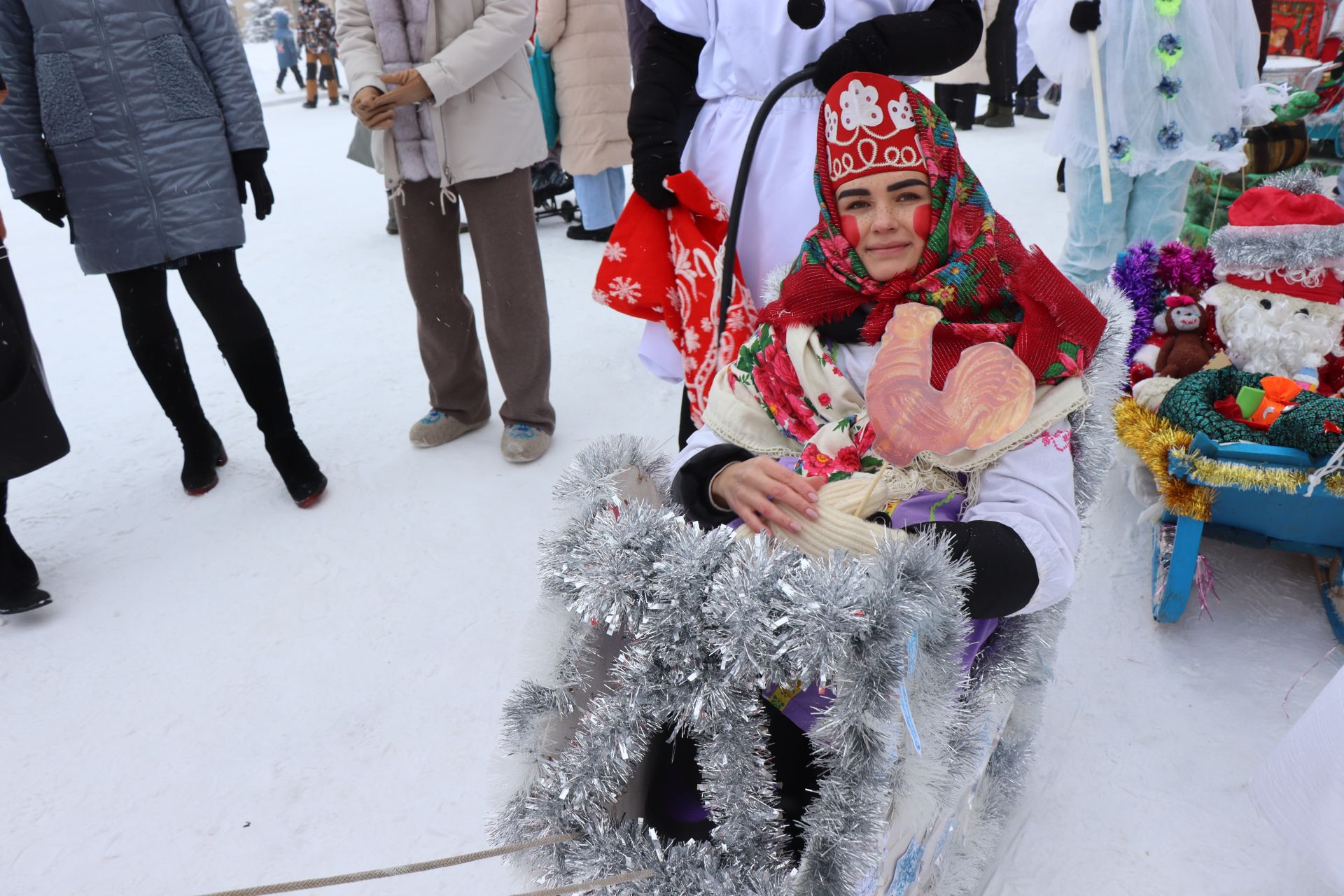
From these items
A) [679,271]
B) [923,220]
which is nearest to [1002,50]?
[679,271]

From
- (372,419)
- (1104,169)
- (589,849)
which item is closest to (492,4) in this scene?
(372,419)

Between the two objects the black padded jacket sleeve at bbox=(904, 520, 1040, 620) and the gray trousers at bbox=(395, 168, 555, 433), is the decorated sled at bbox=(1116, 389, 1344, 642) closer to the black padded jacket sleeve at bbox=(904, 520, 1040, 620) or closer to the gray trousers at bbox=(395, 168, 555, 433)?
the black padded jacket sleeve at bbox=(904, 520, 1040, 620)

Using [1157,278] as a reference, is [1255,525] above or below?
below

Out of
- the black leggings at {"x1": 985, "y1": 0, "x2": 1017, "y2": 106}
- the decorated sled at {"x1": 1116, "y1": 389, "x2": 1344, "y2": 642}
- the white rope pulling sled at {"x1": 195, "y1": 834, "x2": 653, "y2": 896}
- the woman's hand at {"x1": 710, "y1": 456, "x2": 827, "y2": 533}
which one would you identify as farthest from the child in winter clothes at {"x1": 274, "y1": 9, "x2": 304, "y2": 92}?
the white rope pulling sled at {"x1": 195, "y1": 834, "x2": 653, "y2": 896}

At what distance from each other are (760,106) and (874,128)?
0.46 metres

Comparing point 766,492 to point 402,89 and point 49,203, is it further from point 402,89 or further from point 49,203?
point 49,203

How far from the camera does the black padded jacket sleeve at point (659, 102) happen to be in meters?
1.83

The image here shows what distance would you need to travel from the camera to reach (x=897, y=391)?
1.21 m

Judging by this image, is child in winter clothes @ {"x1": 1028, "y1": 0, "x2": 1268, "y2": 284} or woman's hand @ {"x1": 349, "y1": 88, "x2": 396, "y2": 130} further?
child in winter clothes @ {"x1": 1028, "y1": 0, "x2": 1268, "y2": 284}

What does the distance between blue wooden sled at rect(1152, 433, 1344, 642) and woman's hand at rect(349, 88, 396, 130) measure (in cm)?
213

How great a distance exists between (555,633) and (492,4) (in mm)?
2065

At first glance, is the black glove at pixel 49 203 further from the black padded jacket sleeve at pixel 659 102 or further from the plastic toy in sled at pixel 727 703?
the plastic toy in sled at pixel 727 703

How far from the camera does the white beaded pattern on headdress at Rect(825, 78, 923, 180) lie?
1.40 meters

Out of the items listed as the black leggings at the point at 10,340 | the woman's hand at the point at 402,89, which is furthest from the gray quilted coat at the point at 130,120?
the woman's hand at the point at 402,89
